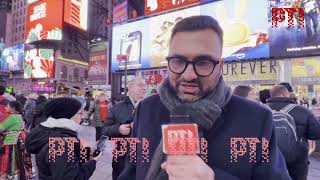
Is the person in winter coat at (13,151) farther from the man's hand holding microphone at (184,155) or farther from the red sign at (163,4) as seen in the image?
the red sign at (163,4)

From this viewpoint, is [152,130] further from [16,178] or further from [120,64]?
[120,64]

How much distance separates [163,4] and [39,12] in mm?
30103

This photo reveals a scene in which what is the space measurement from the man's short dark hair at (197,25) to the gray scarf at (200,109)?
224 mm

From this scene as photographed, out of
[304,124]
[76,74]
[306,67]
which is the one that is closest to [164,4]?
[306,67]

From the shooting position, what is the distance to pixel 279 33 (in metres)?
19.8

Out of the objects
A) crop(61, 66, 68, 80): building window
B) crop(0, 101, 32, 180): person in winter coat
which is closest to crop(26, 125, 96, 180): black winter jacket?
crop(0, 101, 32, 180): person in winter coat

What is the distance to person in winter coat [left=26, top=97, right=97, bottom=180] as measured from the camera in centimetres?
287

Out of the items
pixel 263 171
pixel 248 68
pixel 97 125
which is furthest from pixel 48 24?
pixel 263 171

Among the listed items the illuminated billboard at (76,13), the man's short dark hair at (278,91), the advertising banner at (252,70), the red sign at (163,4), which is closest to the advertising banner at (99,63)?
the red sign at (163,4)

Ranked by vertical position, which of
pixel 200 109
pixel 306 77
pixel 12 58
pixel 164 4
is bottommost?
pixel 200 109

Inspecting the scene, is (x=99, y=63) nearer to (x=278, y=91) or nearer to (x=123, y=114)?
(x=123, y=114)

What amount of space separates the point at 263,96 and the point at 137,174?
4231 millimetres

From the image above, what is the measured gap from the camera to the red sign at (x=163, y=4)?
27297 mm

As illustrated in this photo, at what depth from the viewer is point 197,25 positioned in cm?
140
